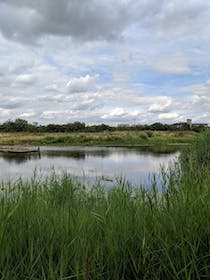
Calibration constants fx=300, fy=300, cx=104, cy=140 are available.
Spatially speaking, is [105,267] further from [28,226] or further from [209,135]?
[209,135]

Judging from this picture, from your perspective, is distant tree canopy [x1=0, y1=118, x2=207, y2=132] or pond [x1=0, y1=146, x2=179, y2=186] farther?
distant tree canopy [x1=0, y1=118, x2=207, y2=132]

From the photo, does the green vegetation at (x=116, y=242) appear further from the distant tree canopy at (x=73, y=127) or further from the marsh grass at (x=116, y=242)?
the distant tree canopy at (x=73, y=127)

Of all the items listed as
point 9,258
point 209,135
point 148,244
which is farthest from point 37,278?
point 209,135

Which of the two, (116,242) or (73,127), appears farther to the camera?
(73,127)

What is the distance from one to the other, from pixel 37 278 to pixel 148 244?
0.94 metres

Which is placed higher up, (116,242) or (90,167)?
(116,242)

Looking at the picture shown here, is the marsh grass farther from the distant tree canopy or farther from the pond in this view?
the distant tree canopy

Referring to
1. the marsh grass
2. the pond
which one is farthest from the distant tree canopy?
the marsh grass

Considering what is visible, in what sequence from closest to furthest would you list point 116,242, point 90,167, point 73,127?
point 116,242 → point 90,167 → point 73,127

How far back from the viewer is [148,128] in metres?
71.4

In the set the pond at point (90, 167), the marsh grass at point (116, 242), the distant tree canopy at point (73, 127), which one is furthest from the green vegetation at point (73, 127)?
the marsh grass at point (116, 242)

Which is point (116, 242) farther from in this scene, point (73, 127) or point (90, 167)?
point (73, 127)

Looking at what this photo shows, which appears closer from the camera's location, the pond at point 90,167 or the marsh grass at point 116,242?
the marsh grass at point 116,242

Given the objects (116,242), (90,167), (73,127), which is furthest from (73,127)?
(116,242)
